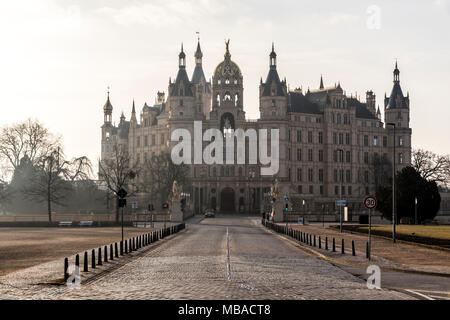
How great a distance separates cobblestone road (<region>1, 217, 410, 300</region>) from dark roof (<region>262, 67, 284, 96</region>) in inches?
4307

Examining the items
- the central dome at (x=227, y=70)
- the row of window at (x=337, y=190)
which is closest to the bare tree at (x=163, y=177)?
the central dome at (x=227, y=70)

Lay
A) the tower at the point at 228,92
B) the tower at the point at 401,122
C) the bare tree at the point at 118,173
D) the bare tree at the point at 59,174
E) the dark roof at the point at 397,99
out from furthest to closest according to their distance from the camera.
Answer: the dark roof at the point at 397,99 → the tower at the point at 401,122 → the tower at the point at 228,92 → the bare tree at the point at 59,174 → the bare tree at the point at 118,173

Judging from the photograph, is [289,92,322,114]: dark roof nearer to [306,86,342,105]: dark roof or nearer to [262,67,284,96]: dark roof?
[306,86,342,105]: dark roof

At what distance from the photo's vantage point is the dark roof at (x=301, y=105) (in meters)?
148

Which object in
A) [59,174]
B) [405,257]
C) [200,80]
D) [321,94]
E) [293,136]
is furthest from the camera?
[200,80]

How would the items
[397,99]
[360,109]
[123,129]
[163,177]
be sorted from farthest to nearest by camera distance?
[123,129] → [360,109] → [397,99] → [163,177]

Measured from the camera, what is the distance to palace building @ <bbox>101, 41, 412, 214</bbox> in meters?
137

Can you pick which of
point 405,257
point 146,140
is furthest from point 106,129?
point 405,257

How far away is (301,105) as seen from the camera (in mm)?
150000

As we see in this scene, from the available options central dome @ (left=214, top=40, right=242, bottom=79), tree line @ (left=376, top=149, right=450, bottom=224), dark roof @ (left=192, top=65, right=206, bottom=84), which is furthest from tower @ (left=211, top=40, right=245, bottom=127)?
tree line @ (left=376, top=149, right=450, bottom=224)

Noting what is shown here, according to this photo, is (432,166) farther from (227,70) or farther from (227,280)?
(227,280)

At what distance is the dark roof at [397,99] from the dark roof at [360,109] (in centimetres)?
470

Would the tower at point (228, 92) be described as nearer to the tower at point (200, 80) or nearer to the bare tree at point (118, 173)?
the tower at point (200, 80)

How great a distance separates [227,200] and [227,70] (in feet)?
90.6
